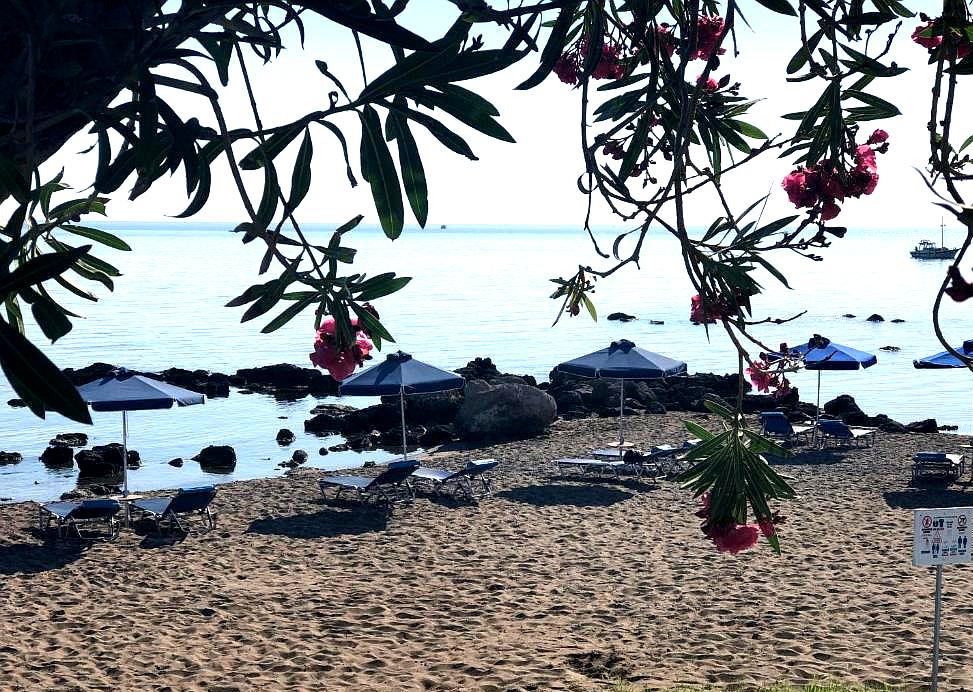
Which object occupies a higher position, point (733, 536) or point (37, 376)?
point (37, 376)

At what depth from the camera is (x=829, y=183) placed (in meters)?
3.18

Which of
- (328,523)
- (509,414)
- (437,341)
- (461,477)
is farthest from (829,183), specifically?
(437,341)

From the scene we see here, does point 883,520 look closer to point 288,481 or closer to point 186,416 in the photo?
point 288,481

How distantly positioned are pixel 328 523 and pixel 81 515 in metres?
2.83

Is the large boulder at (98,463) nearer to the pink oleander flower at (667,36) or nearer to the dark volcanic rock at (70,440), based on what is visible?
the dark volcanic rock at (70,440)

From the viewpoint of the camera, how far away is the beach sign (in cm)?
689

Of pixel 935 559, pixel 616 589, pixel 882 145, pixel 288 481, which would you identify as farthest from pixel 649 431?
pixel 882 145

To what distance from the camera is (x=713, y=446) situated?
10.6ft

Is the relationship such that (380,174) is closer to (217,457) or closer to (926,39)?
(926,39)

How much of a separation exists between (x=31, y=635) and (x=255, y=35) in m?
7.44

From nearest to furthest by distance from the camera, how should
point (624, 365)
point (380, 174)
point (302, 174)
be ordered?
point (380, 174) → point (302, 174) → point (624, 365)

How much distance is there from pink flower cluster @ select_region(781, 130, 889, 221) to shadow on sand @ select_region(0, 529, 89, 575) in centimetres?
996

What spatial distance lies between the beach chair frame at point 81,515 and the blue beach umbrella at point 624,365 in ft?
24.7

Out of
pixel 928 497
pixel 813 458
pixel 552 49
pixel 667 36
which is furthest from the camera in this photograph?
pixel 813 458
